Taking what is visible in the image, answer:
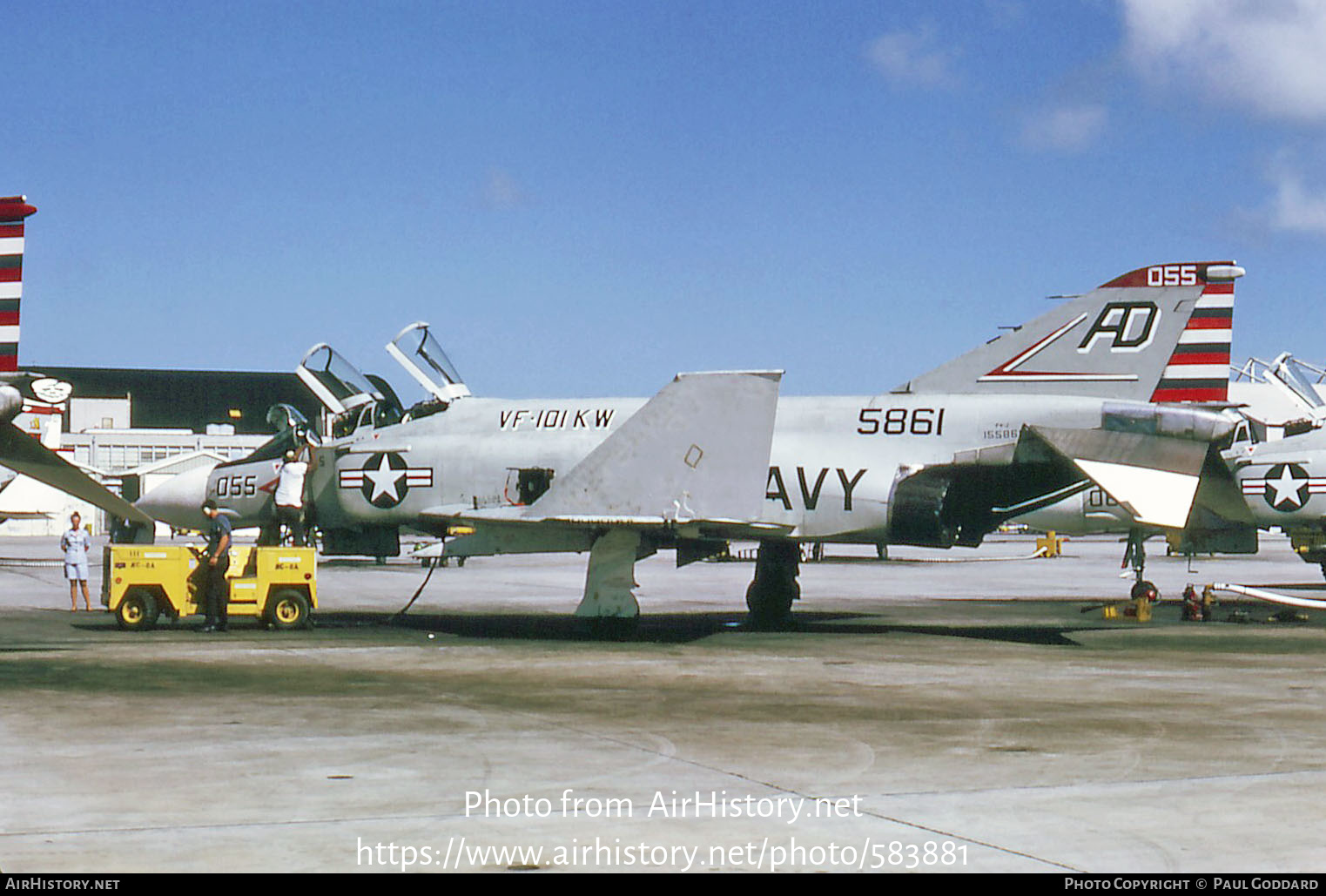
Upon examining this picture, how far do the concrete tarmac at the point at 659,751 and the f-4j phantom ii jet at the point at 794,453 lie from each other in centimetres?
147

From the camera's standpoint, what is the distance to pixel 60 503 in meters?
62.8

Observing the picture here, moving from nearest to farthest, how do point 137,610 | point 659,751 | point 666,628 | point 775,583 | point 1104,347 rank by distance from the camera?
point 659,751 < point 1104,347 < point 137,610 < point 666,628 < point 775,583

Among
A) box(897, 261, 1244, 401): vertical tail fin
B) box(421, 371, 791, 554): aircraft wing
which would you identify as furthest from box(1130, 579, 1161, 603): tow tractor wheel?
box(421, 371, 791, 554): aircraft wing

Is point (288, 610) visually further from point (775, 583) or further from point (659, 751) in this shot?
point (659, 751)

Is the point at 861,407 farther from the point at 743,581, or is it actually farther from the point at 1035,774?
the point at 743,581

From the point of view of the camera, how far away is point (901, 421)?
58.8 ft

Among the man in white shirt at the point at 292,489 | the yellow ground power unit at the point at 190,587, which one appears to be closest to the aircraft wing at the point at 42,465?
the yellow ground power unit at the point at 190,587

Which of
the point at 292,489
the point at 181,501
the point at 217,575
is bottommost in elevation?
the point at 217,575

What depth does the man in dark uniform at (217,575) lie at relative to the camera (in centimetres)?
1783

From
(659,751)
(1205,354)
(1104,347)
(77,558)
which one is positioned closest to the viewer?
(659,751)

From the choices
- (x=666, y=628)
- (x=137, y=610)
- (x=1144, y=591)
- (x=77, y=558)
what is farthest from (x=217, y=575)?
(x=1144, y=591)

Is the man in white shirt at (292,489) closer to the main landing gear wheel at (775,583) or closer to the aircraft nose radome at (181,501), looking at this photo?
the aircraft nose radome at (181,501)

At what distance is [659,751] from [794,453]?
375 inches
